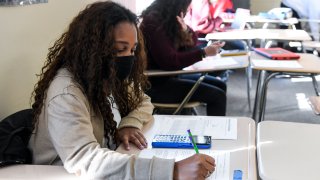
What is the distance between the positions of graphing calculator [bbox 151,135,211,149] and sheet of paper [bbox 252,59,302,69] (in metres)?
1.29

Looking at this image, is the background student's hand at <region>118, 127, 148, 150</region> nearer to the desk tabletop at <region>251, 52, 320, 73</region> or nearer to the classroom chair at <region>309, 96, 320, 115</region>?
the classroom chair at <region>309, 96, 320, 115</region>

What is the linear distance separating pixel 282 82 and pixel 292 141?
A: 11.4 feet

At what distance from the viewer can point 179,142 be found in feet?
4.18

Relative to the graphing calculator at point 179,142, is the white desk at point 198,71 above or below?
below

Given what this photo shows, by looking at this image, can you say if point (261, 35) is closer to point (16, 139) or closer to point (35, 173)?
point (16, 139)

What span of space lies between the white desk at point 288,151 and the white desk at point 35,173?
0.54m

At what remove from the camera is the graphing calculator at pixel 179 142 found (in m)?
1.26

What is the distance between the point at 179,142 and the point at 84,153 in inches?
13.1

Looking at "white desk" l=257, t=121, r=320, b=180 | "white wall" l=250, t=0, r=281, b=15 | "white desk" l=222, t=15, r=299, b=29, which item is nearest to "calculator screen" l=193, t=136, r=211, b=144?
"white desk" l=257, t=121, r=320, b=180

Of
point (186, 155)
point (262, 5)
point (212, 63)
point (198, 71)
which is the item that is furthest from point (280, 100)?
point (186, 155)

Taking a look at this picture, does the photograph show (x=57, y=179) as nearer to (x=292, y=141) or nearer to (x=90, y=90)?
(x=90, y=90)

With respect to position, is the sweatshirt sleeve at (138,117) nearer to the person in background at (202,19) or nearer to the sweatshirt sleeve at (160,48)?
the sweatshirt sleeve at (160,48)

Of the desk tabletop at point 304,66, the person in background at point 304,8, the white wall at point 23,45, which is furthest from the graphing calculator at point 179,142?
the person in background at point 304,8

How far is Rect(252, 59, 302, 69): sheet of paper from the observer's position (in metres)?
2.45
